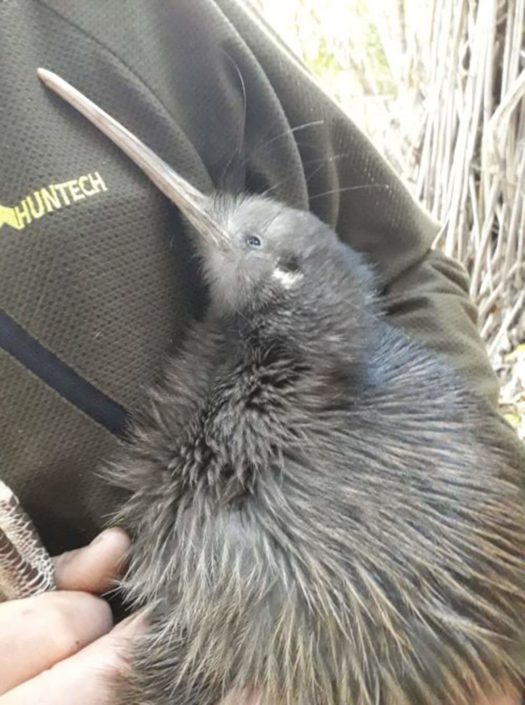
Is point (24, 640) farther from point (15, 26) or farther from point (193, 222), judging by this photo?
point (15, 26)

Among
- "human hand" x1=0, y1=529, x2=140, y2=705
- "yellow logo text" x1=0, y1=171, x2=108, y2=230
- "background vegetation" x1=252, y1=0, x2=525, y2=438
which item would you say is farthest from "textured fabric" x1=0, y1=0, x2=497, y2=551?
"background vegetation" x1=252, y1=0, x2=525, y2=438

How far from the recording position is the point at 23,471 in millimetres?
863

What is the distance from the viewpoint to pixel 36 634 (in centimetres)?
78

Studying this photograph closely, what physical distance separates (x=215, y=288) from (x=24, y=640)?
40 centimetres

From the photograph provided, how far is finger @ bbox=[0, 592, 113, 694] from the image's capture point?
0.78 metres

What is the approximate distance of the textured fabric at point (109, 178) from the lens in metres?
0.83

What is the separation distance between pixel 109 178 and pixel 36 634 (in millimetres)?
428

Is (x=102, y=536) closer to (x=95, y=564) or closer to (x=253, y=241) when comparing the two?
(x=95, y=564)

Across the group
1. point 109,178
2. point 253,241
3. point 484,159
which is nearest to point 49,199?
point 109,178

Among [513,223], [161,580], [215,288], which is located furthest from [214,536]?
[513,223]

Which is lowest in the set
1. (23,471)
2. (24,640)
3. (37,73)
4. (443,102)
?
(24,640)

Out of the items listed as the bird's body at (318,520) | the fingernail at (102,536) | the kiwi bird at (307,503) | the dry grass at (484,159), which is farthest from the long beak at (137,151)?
the dry grass at (484,159)

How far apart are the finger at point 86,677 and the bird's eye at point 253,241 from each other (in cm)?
41

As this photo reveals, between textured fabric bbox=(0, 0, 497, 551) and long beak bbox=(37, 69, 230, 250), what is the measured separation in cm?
2
